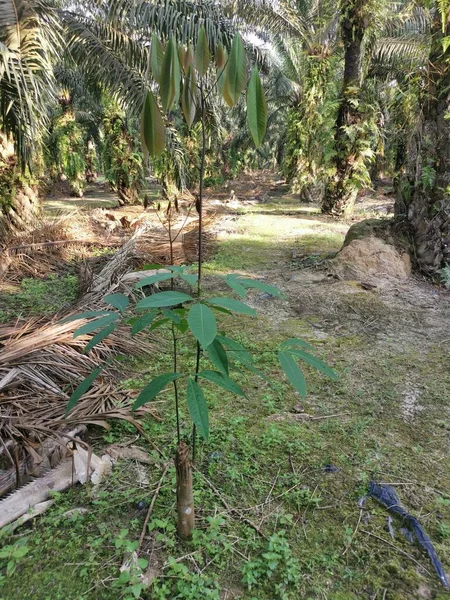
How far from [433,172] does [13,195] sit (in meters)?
4.95

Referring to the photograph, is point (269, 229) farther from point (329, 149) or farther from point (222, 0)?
point (222, 0)

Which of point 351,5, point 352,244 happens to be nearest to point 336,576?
point 352,244

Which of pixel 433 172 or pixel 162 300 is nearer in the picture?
pixel 162 300

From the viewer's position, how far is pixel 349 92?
709 centimetres

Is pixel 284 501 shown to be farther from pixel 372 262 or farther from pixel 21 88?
pixel 21 88

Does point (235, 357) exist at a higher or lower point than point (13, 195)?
lower

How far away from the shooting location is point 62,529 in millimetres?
1300

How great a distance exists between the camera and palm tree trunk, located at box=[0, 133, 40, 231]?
486cm

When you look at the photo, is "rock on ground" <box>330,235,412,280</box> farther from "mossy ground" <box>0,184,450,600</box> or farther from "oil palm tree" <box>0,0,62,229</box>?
"oil palm tree" <box>0,0,62,229</box>

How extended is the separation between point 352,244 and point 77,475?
364 centimetres

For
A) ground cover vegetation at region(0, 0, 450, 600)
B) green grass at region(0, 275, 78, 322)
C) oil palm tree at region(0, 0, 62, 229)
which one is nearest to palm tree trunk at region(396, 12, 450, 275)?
ground cover vegetation at region(0, 0, 450, 600)

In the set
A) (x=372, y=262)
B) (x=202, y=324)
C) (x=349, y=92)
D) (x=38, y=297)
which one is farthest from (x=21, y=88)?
(x=349, y=92)

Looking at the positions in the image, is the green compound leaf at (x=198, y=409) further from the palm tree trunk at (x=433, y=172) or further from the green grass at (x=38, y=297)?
the palm tree trunk at (x=433, y=172)

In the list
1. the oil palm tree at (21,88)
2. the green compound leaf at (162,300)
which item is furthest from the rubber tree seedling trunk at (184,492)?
the oil palm tree at (21,88)
